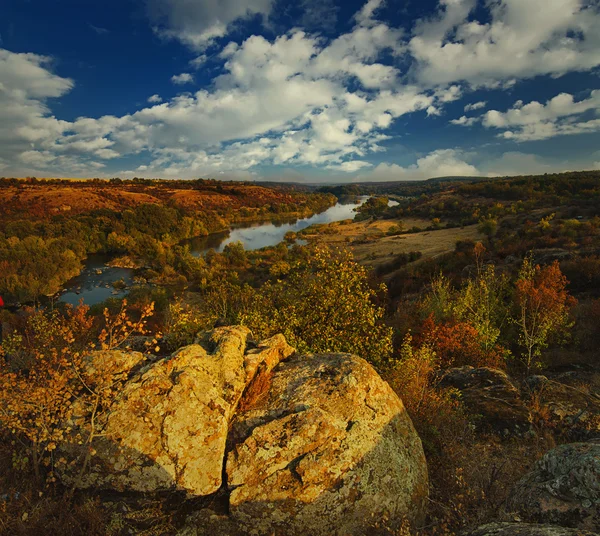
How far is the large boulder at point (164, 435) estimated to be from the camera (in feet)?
17.1

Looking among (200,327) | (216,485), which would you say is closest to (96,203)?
(200,327)

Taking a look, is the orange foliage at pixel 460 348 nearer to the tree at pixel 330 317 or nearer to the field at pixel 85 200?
the tree at pixel 330 317

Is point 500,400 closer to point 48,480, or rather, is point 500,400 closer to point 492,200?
point 48,480

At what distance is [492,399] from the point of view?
944 centimetres

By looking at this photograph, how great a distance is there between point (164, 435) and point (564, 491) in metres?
6.10

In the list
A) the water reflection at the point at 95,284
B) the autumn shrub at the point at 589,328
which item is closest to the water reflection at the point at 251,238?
the water reflection at the point at 95,284

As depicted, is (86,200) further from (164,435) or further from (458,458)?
(458,458)

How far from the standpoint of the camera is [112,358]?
6344 mm

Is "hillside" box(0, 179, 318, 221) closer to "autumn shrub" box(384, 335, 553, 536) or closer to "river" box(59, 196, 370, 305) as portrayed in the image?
"river" box(59, 196, 370, 305)

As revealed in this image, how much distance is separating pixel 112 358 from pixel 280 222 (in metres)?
148

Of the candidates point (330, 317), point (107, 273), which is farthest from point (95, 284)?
point (330, 317)

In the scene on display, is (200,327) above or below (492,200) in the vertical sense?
below

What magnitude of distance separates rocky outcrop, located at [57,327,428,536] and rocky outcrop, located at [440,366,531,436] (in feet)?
12.0

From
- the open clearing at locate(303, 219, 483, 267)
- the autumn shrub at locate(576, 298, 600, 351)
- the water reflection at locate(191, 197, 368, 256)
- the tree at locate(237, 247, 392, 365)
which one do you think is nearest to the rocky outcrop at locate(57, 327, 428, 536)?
the tree at locate(237, 247, 392, 365)
